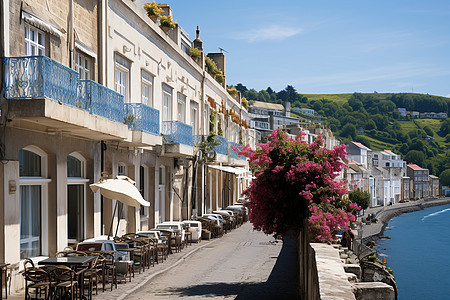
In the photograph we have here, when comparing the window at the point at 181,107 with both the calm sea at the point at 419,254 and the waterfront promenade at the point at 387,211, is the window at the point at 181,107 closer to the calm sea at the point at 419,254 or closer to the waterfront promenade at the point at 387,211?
the calm sea at the point at 419,254

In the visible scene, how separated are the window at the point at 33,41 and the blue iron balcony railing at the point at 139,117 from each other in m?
4.57

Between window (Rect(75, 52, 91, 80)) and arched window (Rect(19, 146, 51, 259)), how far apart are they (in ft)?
10.4

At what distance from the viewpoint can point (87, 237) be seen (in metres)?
15.9

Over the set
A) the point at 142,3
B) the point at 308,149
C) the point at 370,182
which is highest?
the point at 142,3

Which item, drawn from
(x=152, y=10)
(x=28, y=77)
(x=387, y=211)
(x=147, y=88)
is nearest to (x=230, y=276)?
(x=28, y=77)

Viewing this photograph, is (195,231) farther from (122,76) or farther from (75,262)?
(75,262)

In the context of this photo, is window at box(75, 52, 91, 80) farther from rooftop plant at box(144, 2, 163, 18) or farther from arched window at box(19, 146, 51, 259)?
rooftop plant at box(144, 2, 163, 18)

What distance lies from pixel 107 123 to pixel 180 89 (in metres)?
12.4

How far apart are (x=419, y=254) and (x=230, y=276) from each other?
62195 mm

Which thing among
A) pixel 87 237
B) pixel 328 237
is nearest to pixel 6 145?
pixel 87 237

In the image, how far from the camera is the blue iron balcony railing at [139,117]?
1766cm

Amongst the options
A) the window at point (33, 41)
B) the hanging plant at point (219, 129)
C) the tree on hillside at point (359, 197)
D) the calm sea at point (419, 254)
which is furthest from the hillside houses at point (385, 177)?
the window at point (33, 41)

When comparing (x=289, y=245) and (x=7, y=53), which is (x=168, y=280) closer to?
(x=7, y=53)

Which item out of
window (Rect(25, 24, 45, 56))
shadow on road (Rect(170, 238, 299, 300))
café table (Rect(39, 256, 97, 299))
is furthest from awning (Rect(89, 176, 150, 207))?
window (Rect(25, 24, 45, 56))
